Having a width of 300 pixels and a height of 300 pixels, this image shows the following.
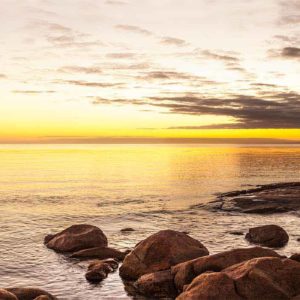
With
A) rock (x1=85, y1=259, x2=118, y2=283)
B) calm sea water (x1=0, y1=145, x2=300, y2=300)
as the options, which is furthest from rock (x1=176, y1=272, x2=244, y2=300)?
rock (x1=85, y1=259, x2=118, y2=283)

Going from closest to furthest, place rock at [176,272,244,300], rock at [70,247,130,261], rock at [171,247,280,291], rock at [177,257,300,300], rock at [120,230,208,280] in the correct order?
rock at [176,272,244,300]
rock at [177,257,300,300]
rock at [171,247,280,291]
rock at [120,230,208,280]
rock at [70,247,130,261]

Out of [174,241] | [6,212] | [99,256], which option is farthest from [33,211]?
[174,241]

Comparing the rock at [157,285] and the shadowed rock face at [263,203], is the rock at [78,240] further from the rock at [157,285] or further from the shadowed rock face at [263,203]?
the shadowed rock face at [263,203]

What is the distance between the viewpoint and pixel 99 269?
78.5ft

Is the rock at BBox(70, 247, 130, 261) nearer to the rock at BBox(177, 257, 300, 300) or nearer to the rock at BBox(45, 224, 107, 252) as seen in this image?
the rock at BBox(45, 224, 107, 252)

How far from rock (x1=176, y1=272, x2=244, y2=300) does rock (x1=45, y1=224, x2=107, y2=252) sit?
12.8m

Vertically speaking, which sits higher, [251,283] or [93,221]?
[251,283]

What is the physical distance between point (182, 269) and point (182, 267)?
0.46 ft

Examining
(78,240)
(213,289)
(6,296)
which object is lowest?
(78,240)

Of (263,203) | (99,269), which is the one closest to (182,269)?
(99,269)

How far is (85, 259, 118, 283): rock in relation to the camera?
23344 millimetres

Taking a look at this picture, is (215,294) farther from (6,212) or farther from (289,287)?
(6,212)

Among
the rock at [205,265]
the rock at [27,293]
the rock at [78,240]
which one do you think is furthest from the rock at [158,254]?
the rock at [78,240]

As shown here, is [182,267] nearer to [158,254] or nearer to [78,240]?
[158,254]
